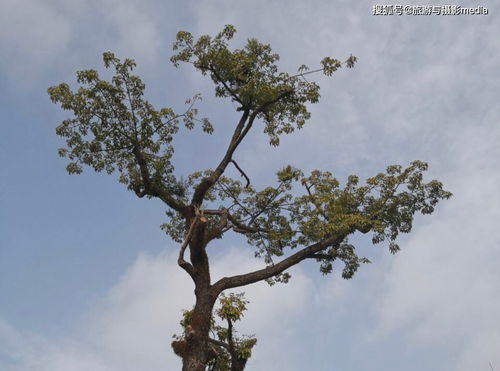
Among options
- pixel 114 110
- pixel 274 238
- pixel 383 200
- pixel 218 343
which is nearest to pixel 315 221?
pixel 274 238

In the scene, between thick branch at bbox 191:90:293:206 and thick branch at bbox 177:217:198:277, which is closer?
thick branch at bbox 177:217:198:277

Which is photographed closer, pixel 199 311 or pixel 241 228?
pixel 199 311

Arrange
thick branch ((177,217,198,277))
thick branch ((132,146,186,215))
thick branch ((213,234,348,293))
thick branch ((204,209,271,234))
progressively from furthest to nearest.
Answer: thick branch ((204,209,271,234)), thick branch ((132,146,186,215)), thick branch ((213,234,348,293)), thick branch ((177,217,198,277))

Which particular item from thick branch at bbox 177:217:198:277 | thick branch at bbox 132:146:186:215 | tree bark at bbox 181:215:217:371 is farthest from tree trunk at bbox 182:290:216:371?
thick branch at bbox 132:146:186:215

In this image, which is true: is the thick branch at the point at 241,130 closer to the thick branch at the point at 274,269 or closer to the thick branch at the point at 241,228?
the thick branch at the point at 241,228

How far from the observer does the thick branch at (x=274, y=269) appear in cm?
1490

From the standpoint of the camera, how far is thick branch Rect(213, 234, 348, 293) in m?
14.9

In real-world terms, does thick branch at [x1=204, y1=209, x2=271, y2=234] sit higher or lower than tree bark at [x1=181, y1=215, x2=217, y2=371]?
higher

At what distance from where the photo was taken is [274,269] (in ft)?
52.0

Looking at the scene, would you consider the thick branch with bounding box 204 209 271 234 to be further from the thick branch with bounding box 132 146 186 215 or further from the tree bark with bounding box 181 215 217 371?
the tree bark with bounding box 181 215 217 371

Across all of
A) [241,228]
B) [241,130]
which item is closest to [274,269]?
[241,228]

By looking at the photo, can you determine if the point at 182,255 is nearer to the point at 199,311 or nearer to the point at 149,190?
the point at 199,311

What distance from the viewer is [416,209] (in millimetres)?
17625

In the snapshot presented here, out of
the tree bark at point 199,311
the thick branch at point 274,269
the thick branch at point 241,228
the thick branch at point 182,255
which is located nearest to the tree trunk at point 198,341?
the tree bark at point 199,311
